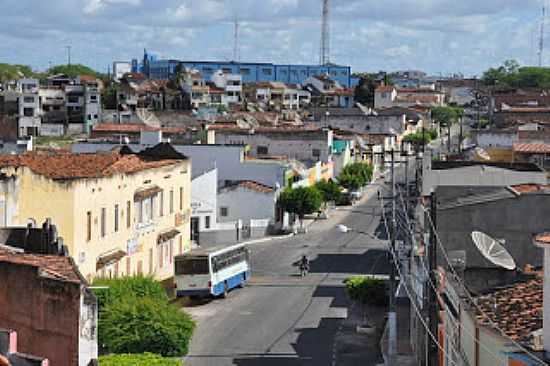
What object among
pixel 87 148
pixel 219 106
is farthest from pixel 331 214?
pixel 219 106

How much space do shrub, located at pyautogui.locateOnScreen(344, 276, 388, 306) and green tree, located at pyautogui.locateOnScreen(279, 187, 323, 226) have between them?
2960 centimetres

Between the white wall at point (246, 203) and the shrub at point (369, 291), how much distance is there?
27.2 meters

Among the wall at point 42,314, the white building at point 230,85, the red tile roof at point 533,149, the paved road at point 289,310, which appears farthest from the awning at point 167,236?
the white building at point 230,85

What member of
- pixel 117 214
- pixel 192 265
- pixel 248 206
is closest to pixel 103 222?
pixel 117 214

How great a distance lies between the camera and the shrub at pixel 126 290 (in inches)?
1249

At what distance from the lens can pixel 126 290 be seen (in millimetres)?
32875

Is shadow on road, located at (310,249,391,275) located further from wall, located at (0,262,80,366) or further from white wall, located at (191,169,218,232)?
wall, located at (0,262,80,366)

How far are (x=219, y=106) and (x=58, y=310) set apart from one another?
134 m

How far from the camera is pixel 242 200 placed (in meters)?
67.2

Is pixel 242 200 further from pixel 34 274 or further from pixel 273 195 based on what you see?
pixel 34 274

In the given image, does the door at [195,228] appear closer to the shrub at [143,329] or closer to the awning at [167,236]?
the awning at [167,236]

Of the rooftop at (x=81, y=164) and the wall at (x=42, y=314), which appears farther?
the rooftop at (x=81, y=164)

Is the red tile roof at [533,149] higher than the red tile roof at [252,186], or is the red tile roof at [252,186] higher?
the red tile roof at [533,149]

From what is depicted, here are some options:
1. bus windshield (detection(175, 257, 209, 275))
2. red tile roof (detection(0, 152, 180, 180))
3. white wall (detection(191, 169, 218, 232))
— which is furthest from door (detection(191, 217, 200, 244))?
bus windshield (detection(175, 257, 209, 275))
